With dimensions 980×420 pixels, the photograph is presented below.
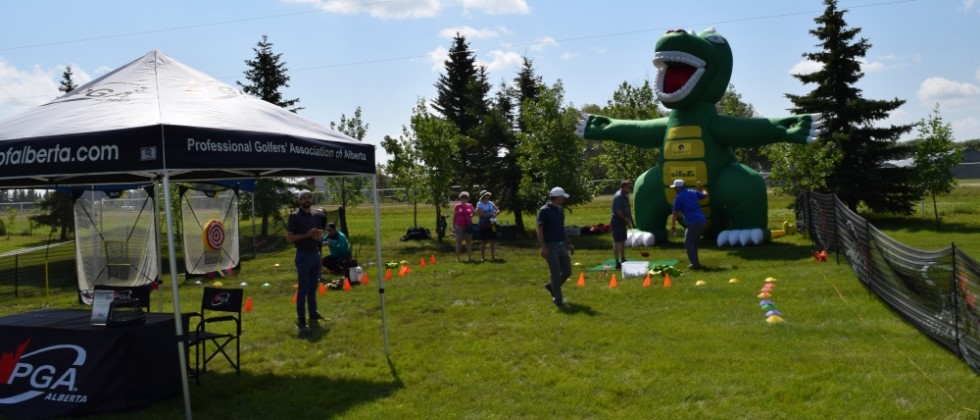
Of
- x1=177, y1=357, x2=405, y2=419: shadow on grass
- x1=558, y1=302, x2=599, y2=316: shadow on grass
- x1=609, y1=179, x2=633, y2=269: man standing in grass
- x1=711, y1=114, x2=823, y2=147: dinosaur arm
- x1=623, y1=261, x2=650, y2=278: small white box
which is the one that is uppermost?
x1=711, y1=114, x2=823, y2=147: dinosaur arm

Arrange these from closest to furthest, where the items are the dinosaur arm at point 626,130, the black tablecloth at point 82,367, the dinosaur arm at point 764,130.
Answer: the black tablecloth at point 82,367 < the dinosaur arm at point 764,130 < the dinosaur arm at point 626,130

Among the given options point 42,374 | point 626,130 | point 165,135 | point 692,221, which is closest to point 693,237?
point 692,221

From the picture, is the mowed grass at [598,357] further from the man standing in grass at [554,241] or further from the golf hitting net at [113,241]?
the golf hitting net at [113,241]

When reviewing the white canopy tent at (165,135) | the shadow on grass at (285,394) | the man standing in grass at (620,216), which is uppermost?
the white canopy tent at (165,135)

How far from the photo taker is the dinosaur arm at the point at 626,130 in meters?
18.3

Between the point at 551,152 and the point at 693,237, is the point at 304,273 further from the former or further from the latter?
the point at 551,152

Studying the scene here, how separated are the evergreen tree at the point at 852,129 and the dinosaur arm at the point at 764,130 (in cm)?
749

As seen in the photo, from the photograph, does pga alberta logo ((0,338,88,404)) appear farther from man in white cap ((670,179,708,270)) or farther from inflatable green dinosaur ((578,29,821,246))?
inflatable green dinosaur ((578,29,821,246))

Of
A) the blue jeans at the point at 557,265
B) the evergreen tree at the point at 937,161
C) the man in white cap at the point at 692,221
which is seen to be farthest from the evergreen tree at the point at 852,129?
the blue jeans at the point at 557,265

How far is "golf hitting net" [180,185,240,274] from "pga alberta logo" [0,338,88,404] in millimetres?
8873

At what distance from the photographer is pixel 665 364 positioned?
22.2 feet

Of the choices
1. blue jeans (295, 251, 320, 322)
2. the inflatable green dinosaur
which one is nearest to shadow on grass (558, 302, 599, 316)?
blue jeans (295, 251, 320, 322)

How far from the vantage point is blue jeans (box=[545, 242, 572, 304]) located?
9844mm

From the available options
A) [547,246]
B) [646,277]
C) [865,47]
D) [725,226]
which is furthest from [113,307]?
[865,47]
